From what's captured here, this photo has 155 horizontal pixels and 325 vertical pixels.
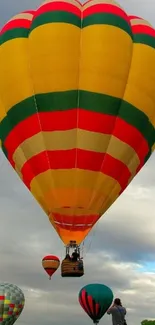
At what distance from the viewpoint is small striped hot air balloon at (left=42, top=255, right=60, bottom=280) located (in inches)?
1292

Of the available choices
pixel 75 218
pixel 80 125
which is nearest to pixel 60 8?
pixel 80 125

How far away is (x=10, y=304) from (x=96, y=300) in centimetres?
785

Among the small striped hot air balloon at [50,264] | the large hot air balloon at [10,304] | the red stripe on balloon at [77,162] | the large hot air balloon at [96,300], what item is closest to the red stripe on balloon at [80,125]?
the red stripe on balloon at [77,162]

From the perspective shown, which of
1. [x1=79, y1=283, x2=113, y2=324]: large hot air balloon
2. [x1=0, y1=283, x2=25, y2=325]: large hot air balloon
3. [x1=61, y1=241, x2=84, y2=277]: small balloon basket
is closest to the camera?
[x1=61, y1=241, x2=84, y2=277]: small balloon basket

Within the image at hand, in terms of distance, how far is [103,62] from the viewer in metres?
15.6

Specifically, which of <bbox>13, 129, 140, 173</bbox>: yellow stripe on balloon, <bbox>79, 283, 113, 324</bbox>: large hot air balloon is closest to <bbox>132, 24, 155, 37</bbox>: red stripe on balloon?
<bbox>13, 129, 140, 173</bbox>: yellow stripe on balloon

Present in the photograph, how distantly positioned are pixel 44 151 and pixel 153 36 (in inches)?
198

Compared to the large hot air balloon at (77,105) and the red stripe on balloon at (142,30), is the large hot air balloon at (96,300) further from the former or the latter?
the red stripe on balloon at (142,30)

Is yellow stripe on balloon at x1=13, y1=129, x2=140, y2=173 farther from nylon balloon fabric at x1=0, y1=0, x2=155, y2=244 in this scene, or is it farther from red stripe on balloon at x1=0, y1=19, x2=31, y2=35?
red stripe on balloon at x1=0, y1=19, x2=31, y2=35

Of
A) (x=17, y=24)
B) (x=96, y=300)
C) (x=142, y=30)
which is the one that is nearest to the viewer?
(x=17, y=24)

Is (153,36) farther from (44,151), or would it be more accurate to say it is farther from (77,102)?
(44,151)

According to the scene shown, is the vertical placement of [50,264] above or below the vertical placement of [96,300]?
below

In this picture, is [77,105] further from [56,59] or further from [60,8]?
[60,8]

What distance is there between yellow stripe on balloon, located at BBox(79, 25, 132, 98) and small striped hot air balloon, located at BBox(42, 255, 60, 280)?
62.3ft
